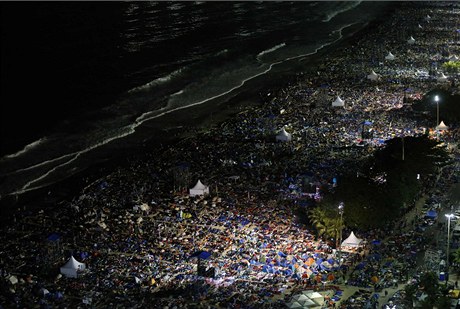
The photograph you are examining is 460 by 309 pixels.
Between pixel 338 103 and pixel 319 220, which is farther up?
pixel 319 220

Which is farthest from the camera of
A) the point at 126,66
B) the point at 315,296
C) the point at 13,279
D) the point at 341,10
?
the point at 341,10

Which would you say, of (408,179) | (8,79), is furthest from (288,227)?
(8,79)

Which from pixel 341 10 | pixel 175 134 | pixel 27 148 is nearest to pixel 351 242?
pixel 175 134

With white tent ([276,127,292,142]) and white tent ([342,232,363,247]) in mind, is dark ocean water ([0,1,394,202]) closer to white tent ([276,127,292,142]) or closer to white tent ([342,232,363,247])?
white tent ([276,127,292,142])

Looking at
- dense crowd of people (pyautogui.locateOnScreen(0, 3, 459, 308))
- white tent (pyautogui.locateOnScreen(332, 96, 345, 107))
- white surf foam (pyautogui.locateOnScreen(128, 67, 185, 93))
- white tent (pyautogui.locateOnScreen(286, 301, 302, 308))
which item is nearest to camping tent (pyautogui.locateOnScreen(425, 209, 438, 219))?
dense crowd of people (pyautogui.locateOnScreen(0, 3, 459, 308))

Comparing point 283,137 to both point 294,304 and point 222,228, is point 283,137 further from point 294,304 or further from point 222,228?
point 294,304

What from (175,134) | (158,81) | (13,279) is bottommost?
(158,81)

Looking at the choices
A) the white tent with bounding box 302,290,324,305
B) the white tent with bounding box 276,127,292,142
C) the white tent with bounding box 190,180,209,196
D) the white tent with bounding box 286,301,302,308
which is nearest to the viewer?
the white tent with bounding box 286,301,302,308

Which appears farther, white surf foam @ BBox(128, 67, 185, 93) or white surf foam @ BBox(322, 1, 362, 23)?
white surf foam @ BBox(322, 1, 362, 23)
